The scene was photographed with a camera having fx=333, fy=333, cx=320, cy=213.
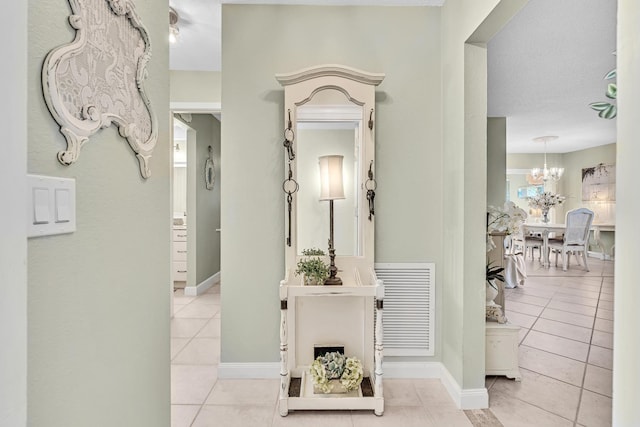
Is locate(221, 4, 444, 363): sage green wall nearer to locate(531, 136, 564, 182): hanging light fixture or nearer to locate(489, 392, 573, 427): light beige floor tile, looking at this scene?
locate(489, 392, 573, 427): light beige floor tile

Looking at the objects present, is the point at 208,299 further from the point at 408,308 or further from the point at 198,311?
the point at 408,308

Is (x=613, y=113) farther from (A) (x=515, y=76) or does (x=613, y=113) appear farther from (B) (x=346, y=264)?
(A) (x=515, y=76)

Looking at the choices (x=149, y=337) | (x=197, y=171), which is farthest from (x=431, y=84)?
(x=197, y=171)

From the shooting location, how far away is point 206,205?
4.77 m

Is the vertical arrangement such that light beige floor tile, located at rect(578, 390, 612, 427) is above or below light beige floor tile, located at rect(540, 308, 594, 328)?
below

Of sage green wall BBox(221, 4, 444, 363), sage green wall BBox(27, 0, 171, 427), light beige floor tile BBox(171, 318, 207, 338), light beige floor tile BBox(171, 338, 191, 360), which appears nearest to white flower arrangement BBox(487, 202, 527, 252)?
sage green wall BBox(221, 4, 444, 363)

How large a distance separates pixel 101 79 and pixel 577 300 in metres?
5.34

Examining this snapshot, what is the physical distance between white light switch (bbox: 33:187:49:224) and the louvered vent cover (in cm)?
194

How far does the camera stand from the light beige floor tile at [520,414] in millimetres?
1857

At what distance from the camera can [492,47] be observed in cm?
289

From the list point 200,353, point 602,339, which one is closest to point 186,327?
point 200,353

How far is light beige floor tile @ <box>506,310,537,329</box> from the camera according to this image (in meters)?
3.40

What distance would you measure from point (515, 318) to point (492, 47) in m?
2.72

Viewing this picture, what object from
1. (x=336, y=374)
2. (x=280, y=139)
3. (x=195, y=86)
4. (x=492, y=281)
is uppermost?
(x=195, y=86)
